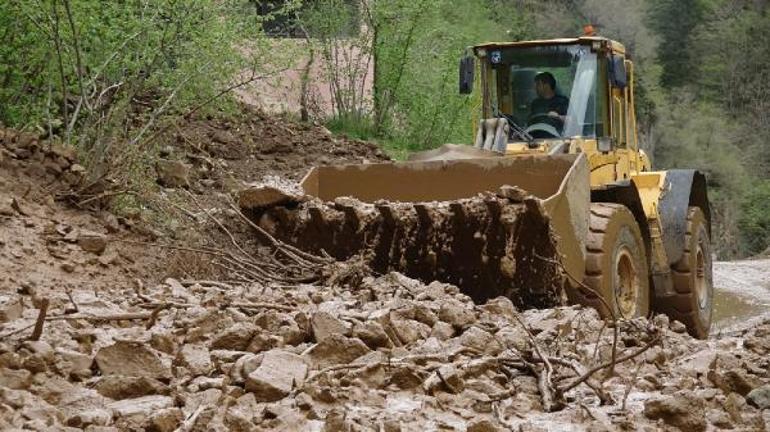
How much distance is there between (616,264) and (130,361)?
482cm

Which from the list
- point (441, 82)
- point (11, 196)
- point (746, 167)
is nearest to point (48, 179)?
point (11, 196)

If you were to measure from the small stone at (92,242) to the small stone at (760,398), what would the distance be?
5016 mm

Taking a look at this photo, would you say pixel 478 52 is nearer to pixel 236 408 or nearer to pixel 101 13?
pixel 101 13

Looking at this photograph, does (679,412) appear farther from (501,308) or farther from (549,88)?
(549,88)

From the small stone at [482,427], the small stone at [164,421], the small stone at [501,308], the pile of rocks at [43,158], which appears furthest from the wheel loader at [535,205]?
the small stone at [164,421]

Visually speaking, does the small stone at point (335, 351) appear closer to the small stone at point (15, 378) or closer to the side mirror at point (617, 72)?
the small stone at point (15, 378)

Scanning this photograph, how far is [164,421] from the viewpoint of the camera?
14.4ft

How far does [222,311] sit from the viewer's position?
19.9 ft

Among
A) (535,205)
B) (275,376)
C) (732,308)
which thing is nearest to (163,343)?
(275,376)

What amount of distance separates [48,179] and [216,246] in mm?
1365

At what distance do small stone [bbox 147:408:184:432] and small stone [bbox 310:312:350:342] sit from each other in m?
1.21

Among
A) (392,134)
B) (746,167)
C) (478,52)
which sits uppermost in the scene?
(478,52)

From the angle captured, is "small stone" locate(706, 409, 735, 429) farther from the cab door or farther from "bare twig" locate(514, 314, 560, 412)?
the cab door

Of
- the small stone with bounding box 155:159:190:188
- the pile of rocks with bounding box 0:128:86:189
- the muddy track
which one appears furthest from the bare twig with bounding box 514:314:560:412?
the small stone with bounding box 155:159:190:188
